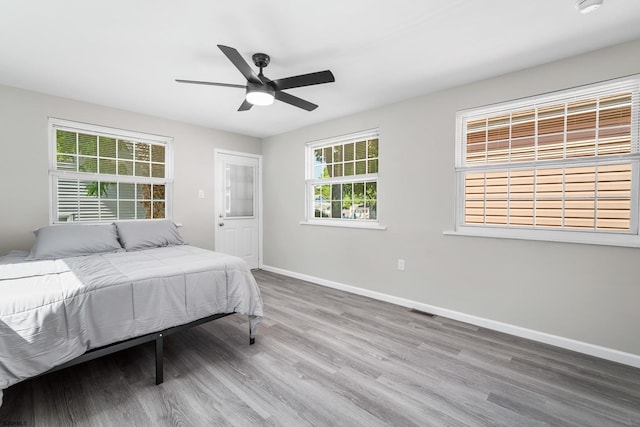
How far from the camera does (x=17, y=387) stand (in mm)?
1848

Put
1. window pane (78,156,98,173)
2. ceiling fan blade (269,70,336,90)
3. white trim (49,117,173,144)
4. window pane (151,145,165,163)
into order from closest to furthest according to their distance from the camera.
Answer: ceiling fan blade (269,70,336,90) < white trim (49,117,173,144) < window pane (78,156,98,173) < window pane (151,145,165,163)

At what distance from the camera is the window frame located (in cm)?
375

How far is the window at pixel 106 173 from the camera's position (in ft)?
11.0

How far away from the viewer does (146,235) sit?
3.31 meters

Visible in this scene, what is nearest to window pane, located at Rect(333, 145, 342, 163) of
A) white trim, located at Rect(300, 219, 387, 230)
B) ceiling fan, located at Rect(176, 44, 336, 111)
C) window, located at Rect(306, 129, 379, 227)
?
window, located at Rect(306, 129, 379, 227)

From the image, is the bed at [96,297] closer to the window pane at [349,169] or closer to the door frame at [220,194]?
the door frame at [220,194]

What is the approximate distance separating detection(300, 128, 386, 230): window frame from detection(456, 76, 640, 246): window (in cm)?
105

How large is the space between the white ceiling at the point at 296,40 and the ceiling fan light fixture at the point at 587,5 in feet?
0.16

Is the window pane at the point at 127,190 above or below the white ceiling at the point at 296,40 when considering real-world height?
below

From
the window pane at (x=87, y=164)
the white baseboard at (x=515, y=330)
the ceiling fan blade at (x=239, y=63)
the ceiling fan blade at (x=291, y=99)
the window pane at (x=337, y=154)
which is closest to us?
the ceiling fan blade at (x=239, y=63)

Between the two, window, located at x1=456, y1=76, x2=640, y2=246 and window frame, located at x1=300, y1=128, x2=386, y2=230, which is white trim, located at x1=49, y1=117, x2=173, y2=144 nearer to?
window frame, located at x1=300, y1=128, x2=386, y2=230

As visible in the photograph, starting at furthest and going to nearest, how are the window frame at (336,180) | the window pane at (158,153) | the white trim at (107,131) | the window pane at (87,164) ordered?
the window pane at (158,153)
the window frame at (336,180)
the window pane at (87,164)
the white trim at (107,131)

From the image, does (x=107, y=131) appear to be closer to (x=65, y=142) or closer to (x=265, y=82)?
(x=65, y=142)

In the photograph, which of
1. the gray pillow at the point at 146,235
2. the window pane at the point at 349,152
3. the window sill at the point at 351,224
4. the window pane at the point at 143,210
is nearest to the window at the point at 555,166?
the window sill at the point at 351,224
